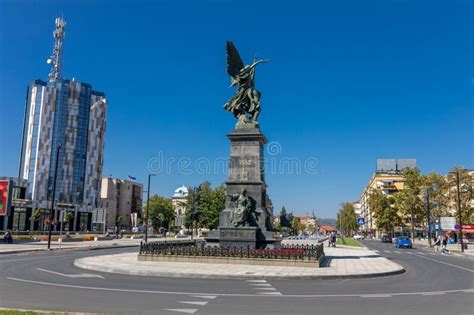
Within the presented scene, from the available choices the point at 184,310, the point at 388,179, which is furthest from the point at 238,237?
the point at 388,179

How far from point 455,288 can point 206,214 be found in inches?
2381

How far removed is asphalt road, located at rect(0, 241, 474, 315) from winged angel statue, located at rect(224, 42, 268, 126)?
46.5ft

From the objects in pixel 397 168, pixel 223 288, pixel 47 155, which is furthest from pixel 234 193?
pixel 397 168

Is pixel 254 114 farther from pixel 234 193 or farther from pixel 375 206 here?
pixel 375 206

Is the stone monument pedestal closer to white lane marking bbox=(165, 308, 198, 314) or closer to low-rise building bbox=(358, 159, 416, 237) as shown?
white lane marking bbox=(165, 308, 198, 314)

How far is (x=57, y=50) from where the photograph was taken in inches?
4909

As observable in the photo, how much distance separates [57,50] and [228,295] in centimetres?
13099

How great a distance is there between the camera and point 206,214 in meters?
73.6

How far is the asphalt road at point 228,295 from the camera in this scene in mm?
10133

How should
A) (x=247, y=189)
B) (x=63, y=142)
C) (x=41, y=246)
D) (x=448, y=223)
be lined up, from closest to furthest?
(x=247, y=189), (x=41, y=246), (x=448, y=223), (x=63, y=142)

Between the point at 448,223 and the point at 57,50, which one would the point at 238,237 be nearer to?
the point at 448,223

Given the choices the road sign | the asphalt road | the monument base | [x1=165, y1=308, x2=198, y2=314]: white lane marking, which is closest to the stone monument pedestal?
the monument base

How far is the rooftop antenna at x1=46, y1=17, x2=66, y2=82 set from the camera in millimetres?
120688

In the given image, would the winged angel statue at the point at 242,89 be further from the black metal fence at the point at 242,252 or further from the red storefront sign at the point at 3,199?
the red storefront sign at the point at 3,199
